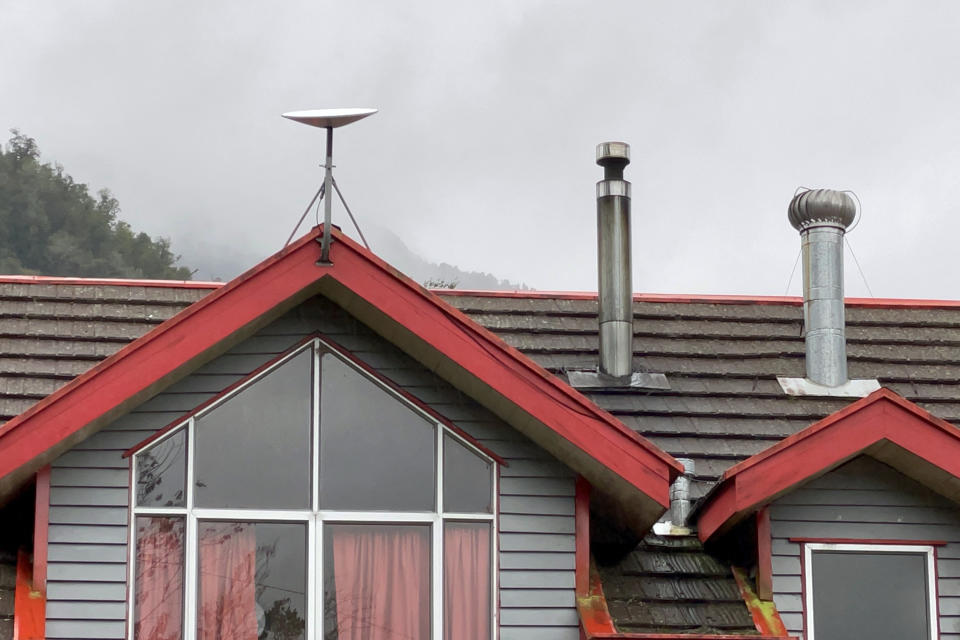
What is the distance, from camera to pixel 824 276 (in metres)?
Answer: 11.3

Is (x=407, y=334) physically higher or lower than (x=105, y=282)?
lower

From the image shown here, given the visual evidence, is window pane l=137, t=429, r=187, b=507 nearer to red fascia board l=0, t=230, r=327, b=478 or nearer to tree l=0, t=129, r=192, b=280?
red fascia board l=0, t=230, r=327, b=478

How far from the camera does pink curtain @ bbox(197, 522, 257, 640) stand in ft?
27.4

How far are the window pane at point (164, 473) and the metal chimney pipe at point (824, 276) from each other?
4655mm

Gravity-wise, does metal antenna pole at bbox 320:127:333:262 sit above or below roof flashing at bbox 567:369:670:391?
above

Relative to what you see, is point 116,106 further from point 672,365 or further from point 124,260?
point 672,365

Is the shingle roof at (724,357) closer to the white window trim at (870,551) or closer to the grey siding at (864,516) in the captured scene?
the grey siding at (864,516)

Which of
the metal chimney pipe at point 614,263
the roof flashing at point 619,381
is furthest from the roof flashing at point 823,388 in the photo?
the metal chimney pipe at point 614,263

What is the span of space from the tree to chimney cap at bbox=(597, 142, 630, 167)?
2287 inches

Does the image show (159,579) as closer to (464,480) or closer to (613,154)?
(464,480)

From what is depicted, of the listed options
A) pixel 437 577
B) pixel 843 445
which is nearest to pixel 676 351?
pixel 843 445

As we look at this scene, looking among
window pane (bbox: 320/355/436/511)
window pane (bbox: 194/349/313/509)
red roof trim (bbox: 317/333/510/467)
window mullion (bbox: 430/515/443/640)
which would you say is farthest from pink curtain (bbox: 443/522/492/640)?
window pane (bbox: 194/349/313/509)

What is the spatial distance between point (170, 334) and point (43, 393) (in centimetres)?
212

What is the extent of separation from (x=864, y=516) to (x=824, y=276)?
264 cm
